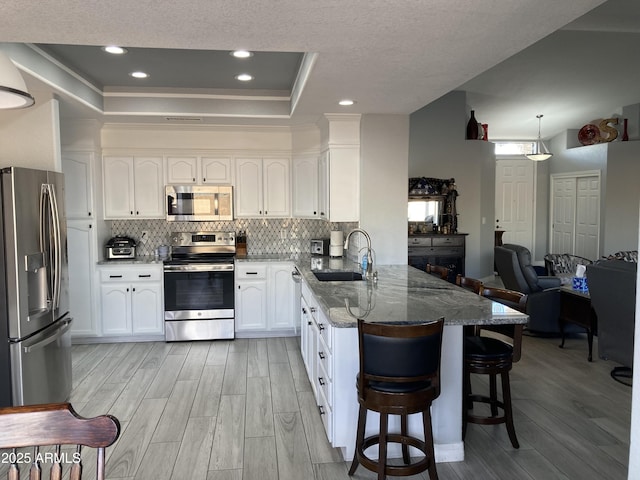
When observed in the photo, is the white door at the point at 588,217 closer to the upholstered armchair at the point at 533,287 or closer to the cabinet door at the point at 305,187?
the upholstered armchair at the point at 533,287

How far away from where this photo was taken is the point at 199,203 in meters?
5.75

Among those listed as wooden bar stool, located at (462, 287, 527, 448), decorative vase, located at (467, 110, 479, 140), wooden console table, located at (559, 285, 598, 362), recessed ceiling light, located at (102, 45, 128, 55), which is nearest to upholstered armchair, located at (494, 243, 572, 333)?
wooden console table, located at (559, 285, 598, 362)

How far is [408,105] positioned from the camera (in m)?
4.44

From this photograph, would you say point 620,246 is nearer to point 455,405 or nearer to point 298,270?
point 298,270

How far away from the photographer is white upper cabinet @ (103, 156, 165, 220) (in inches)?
221

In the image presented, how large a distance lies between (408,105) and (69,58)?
280 centimetres

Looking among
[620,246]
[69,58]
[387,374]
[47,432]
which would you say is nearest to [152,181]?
[69,58]

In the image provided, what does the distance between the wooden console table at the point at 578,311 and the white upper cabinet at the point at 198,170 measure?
3867mm

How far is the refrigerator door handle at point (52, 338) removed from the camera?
3.35 meters

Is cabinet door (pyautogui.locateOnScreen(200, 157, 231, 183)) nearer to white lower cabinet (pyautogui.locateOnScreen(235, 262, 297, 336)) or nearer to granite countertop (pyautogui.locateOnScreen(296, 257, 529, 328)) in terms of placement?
white lower cabinet (pyautogui.locateOnScreen(235, 262, 297, 336))

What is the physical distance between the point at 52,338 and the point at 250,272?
2318 millimetres

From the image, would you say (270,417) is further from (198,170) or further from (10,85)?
(198,170)

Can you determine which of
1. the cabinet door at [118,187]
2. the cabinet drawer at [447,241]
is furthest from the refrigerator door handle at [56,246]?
the cabinet drawer at [447,241]

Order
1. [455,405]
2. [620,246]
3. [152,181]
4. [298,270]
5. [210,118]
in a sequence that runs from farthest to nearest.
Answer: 1. [620,246]
2. [152,181]
3. [210,118]
4. [298,270]
5. [455,405]
